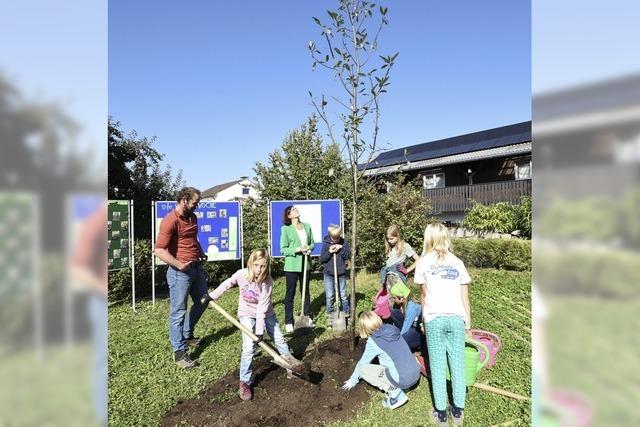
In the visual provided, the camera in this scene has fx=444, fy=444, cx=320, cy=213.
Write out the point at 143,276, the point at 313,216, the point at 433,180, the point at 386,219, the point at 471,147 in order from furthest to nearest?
the point at 433,180 → the point at 471,147 → the point at 386,219 → the point at 143,276 → the point at 313,216

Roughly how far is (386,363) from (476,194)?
912 inches

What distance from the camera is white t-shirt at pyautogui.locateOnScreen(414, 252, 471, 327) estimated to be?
3.86m

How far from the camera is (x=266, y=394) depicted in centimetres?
464

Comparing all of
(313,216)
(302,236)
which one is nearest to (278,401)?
(302,236)

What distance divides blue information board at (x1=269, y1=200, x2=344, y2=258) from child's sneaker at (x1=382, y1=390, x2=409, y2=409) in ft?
20.1

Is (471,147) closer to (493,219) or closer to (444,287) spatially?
(493,219)

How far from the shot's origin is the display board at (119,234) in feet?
30.3

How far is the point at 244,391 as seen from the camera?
457cm

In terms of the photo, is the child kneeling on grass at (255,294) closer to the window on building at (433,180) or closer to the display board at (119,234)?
the display board at (119,234)
